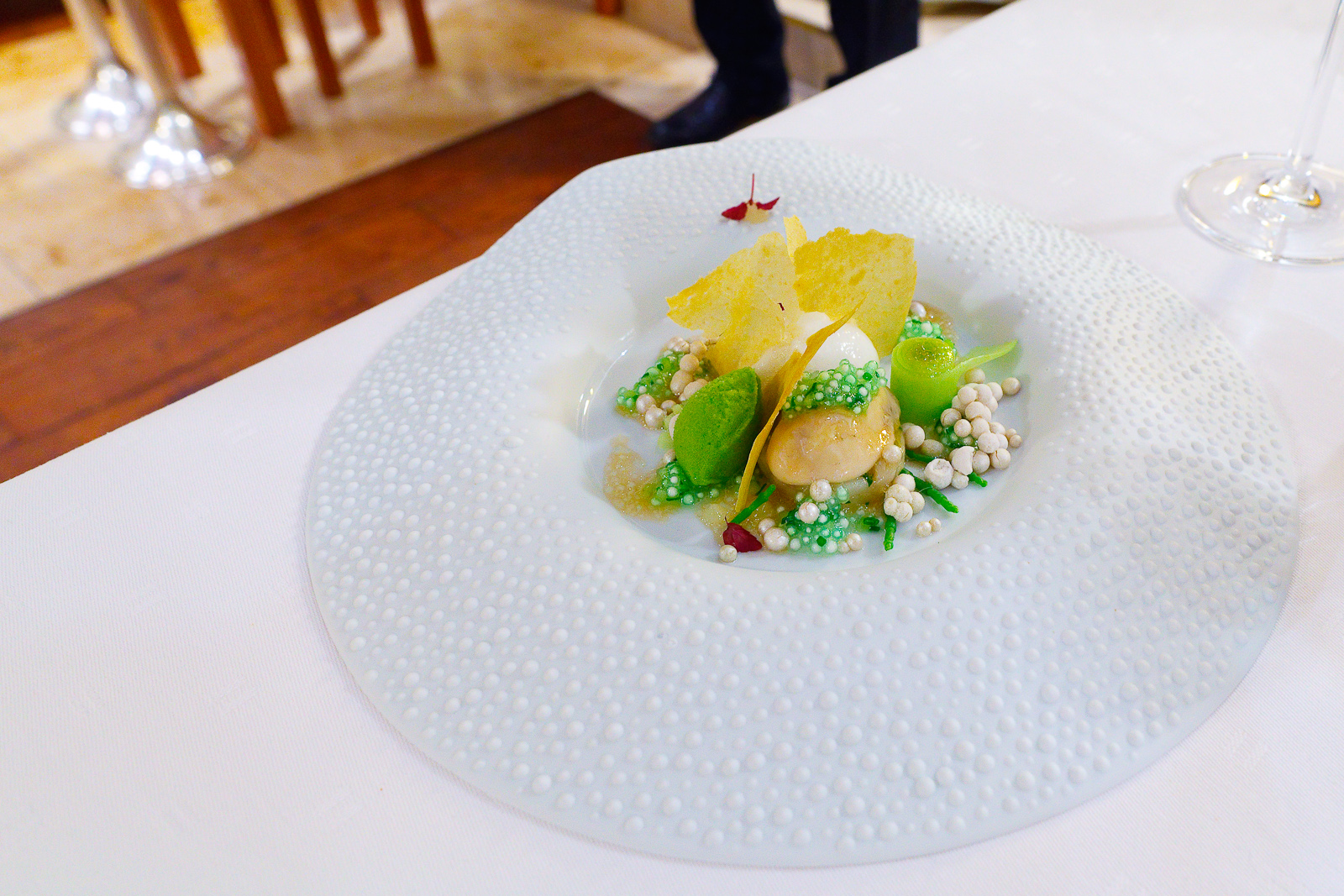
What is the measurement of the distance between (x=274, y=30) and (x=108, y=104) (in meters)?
0.41

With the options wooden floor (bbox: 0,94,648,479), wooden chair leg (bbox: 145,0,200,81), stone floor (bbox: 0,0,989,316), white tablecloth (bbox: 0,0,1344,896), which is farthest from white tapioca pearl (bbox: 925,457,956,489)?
wooden chair leg (bbox: 145,0,200,81)

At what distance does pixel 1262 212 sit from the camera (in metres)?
0.91

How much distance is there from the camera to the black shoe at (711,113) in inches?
78.0

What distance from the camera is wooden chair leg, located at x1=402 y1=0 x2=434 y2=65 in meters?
2.27

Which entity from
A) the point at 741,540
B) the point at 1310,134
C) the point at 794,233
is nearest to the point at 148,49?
the point at 794,233

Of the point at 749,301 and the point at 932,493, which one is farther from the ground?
the point at 749,301

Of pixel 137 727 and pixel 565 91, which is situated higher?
pixel 137 727

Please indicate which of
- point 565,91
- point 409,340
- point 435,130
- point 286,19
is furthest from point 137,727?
point 286,19

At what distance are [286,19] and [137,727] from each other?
257cm

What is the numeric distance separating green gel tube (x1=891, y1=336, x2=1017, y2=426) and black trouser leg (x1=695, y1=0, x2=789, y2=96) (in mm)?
1411

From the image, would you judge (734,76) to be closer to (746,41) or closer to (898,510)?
(746,41)

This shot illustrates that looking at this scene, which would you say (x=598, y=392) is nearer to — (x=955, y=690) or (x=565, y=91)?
(x=955, y=690)

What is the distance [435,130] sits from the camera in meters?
2.14

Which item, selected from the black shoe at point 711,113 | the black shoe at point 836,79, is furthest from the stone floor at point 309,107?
the black shoe at point 836,79
